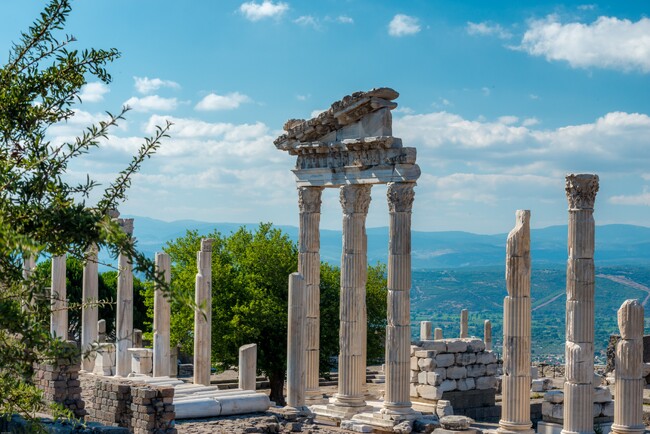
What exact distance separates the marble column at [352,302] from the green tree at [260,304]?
10.7 m

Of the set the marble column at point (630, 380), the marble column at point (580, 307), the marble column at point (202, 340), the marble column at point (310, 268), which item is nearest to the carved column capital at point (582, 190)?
the marble column at point (580, 307)

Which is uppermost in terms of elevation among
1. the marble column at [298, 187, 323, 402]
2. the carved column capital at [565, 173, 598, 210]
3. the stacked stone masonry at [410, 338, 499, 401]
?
the carved column capital at [565, 173, 598, 210]

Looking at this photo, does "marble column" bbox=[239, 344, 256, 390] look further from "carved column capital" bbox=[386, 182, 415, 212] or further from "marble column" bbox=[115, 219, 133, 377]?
"carved column capital" bbox=[386, 182, 415, 212]

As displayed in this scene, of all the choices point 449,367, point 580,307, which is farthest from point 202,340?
point 580,307

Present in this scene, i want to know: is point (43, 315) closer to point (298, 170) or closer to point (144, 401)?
point (144, 401)

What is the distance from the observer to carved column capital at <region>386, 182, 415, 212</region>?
2741 cm

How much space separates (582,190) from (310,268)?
953 centimetres

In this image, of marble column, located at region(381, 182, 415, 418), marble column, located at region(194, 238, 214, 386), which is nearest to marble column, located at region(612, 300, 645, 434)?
marble column, located at region(381, 182, 415, 418)

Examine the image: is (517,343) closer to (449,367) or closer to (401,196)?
(401,196)

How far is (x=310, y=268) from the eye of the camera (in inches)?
1209

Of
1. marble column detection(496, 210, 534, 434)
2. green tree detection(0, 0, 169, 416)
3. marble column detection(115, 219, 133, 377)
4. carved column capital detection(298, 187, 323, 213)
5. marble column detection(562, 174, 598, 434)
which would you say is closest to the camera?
green tree detection(0, 0, 169, 416)

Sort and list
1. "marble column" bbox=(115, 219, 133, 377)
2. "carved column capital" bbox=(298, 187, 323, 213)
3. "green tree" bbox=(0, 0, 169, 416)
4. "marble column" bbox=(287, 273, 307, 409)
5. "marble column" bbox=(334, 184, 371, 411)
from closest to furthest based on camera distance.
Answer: "green tree" bbox=(0, 0, 169, 416)
"marble column" bbox=(287, 273, 307, 409)
"marble column" bbox=(334, 184, 371, 411)
"carved column capital" bbox=(298, 187, 323, 213)
"marble column" bbox=(115, 219, 133, 377)

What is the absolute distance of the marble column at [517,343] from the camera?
25.1m

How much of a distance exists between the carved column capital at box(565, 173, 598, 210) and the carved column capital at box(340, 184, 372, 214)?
672cm
